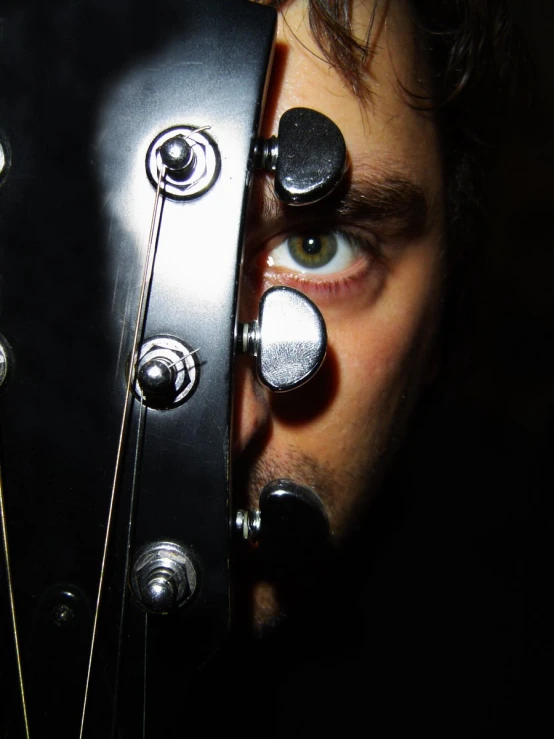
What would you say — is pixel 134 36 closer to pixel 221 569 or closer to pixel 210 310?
pixel 210 310

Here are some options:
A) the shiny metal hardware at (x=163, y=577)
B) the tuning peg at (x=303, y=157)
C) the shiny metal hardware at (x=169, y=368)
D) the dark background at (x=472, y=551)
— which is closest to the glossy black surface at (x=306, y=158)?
the tuning peg at (x=303, y=157)

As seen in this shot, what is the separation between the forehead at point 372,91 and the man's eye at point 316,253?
3.5 inches

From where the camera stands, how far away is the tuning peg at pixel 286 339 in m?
0.38

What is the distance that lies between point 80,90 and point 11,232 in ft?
0.33

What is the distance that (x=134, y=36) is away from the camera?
386 mm

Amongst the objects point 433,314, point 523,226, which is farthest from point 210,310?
point 523,226

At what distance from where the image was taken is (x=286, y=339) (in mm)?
381

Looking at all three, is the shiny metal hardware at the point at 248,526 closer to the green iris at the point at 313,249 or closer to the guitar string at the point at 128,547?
the guitar string at the point at 128,547

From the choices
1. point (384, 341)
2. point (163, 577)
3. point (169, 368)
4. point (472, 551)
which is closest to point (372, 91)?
point (384, 341)

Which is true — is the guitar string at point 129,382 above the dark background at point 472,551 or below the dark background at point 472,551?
above

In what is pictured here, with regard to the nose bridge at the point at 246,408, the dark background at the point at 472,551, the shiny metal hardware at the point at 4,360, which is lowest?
the dark background at the point at 472,551

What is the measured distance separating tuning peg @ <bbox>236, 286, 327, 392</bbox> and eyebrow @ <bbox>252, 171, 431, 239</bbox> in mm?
137

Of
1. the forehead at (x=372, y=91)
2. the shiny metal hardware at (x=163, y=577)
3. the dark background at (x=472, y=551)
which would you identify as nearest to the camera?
the shiny metal hardware at (x=163, y=577)

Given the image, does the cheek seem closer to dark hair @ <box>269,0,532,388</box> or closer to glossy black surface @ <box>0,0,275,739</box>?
dark hair @ <box>269,0,532,388</box>
